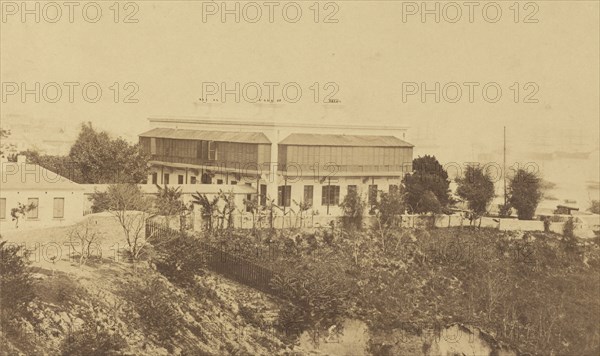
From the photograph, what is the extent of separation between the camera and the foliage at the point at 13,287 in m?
16.2

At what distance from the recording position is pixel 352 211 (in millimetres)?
30203

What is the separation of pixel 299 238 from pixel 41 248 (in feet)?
31.1

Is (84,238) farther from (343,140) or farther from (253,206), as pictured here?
(343,140)

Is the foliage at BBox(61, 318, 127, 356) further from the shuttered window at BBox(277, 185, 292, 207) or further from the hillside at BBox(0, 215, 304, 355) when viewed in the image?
the shuttered window at BBox(277, 185, 292, 207)

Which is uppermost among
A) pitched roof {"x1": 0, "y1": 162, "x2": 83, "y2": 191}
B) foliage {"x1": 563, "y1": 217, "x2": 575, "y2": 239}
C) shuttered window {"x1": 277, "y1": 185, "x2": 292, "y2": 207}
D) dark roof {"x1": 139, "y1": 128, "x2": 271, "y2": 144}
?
dark roof {"x1": 139, "y1": 128, "x2": 271, "y2": 144}

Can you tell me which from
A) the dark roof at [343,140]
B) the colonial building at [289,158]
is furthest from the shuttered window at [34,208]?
the dark roof at [343,140]

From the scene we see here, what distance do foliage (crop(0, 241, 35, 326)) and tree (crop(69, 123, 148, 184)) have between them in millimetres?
14644

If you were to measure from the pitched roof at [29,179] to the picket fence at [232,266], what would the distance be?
4017 mm

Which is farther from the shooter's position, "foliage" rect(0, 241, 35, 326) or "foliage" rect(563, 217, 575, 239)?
"foliage" rect(563, 217, 575, 239)


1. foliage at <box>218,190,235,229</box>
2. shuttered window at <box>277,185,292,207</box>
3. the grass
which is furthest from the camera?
shuttered window at <box>277,185,292,207</box>

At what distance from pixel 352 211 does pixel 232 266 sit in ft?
30.0

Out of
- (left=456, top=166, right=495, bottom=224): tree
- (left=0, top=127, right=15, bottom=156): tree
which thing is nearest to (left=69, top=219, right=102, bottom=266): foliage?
(left=456, top=166, right=495, bottom=224): tree

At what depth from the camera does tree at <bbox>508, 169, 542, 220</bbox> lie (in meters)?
34.2

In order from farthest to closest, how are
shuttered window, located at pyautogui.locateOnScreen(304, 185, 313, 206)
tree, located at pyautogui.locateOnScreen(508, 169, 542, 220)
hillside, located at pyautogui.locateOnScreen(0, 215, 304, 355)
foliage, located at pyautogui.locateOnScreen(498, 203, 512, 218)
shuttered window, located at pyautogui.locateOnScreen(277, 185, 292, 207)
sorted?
foliage, located at pyautogui.locateOnScreen(498, 203, 512, 218), tree, located at pyautogui.locateOnScreen(508, 169, 542, 220), shuttered window, located at pyautogui.locateOnScreen(304, 185, 313, 206), shuttered window, located at pyautogui.locateOnScreen(277, 185, 292, 207), hillside, located at pyautogui.locateOnScreen(0, 215, 304, 355)
